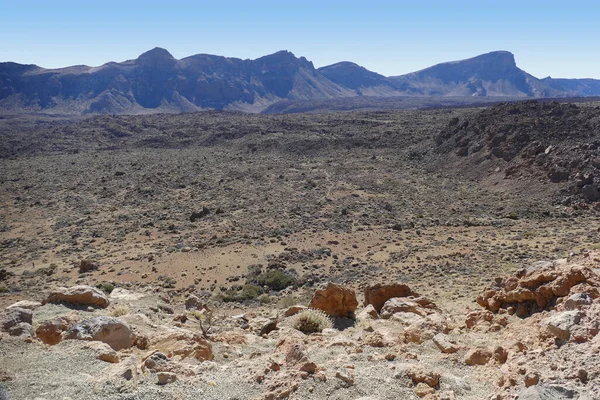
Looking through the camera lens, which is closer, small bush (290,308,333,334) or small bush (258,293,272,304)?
small bush (290,308,333,334)

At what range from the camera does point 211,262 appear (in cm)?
2144

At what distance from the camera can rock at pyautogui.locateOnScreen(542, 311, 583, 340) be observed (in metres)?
7.22

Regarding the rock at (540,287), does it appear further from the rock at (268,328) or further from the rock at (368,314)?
the rock at (268,328)

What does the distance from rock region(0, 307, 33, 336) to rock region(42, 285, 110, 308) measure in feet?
6.58

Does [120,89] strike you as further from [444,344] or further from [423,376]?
[423,376]

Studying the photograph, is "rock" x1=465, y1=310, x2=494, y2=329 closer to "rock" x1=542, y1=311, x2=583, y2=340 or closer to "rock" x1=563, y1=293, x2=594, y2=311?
"rock" x1=563, y1=293, x2=594, y2=311

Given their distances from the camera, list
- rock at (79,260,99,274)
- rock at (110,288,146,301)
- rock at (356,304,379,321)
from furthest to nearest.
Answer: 1. rock at (79,260,99,274)
2. rock at (110,288,146,301)
3. rock at (356,304,379,321)

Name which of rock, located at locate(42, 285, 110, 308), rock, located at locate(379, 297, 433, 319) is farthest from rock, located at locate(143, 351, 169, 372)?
rock, located at locate(379, 297, 433, 319)

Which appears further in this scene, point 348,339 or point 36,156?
point 36,156

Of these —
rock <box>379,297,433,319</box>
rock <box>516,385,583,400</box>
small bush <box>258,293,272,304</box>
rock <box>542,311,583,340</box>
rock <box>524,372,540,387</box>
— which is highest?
rock <box>542,311,583,340</box>

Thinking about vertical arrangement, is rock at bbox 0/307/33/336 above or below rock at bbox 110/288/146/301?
above

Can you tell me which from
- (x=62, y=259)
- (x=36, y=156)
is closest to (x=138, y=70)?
(x=36, y=156)

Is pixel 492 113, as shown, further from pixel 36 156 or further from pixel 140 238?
pixel 36 156

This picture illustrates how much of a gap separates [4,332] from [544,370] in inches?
347
